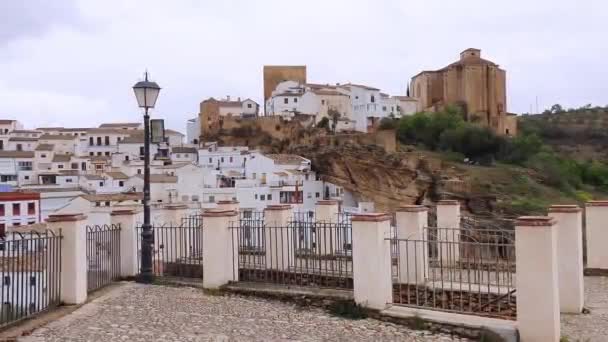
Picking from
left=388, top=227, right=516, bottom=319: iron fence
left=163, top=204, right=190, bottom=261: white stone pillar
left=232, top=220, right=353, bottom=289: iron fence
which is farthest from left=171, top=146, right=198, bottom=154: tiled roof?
left=388, top=227, right=516, bottom=319: iron fence

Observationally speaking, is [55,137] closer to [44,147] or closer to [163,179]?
[44,147]

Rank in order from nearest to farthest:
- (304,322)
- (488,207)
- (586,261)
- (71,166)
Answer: (304,322), (586,261), (488,207), (71,166)

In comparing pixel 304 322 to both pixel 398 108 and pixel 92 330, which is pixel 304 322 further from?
pixel 398 108

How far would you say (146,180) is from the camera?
12047mm

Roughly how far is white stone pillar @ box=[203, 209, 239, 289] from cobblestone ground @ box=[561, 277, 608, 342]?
19.1 feet

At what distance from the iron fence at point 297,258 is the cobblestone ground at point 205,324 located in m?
1.31

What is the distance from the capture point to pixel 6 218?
4466 centimetres

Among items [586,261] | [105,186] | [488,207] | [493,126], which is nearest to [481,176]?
[488,207]

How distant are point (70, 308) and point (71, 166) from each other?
224 ft

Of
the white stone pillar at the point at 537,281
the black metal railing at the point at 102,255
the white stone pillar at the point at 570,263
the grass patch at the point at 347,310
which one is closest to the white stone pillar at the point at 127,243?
the black metal railing at the point at 102,255

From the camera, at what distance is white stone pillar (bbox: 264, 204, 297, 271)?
1258 cm

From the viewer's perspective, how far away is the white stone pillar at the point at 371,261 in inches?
369

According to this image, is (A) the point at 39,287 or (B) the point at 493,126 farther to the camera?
(B) the point at 493,126

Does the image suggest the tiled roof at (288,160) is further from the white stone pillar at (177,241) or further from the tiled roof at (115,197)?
the white stone pillar at (177,241)
